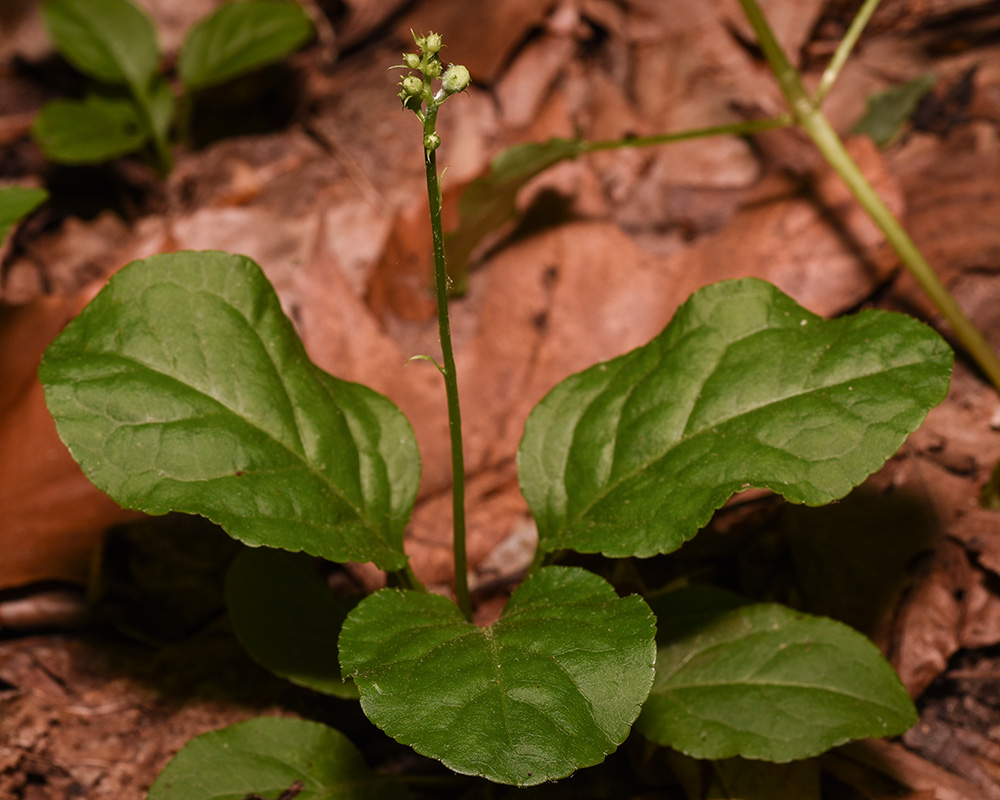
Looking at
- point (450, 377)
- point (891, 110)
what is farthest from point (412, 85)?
point (891, 110)

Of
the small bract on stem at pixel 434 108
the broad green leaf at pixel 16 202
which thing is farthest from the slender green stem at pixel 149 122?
the small bract on stem at pixel 434 108

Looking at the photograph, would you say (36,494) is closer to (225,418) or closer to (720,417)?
(225,418)

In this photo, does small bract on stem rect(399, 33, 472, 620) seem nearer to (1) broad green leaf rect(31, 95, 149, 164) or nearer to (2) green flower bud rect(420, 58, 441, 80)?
(2) green flower bud rect(420, 58, 441, 80)

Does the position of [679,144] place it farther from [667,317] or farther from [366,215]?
[366,215]

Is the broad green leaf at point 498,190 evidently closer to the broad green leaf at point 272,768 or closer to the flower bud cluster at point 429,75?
the flower bud cluster at point 429,75

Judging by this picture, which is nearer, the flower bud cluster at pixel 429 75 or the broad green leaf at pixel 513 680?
the flower bud cluster at pixel 429 75

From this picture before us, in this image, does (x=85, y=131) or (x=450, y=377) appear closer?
(x=450, y=377)
